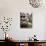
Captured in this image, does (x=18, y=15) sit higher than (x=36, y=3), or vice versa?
(x=36, y=3)

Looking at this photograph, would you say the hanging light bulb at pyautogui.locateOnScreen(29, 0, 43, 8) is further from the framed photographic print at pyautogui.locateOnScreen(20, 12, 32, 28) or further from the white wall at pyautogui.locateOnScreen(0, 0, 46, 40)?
the framed photographic print at pyautogui.locateOnScreen(20, 12, 32, 28)

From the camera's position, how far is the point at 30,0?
3957mm

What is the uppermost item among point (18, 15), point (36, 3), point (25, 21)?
point (36, 3)

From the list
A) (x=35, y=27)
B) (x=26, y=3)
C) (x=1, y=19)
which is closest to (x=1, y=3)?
(x=1, y=19)

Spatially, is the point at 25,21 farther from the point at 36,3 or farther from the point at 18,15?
the point at 36,3

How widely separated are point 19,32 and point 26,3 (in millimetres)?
967

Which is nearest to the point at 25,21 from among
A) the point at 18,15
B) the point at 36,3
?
the point at 18,15

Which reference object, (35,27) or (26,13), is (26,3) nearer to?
(26,13)

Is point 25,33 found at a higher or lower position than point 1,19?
lower

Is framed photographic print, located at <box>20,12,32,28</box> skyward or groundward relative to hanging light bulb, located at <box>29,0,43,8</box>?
groundward

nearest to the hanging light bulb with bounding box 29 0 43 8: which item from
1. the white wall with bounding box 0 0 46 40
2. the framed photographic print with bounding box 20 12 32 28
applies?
the white wall with bounding box 0 0 46 40

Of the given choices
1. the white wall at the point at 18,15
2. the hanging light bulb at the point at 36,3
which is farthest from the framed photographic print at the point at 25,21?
the hanging light bulb at the point at 36,3

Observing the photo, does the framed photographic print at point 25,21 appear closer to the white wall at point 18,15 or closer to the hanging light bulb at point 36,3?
the white wall at point 18,15

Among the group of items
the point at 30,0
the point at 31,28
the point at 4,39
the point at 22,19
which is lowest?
the point at 4,39
